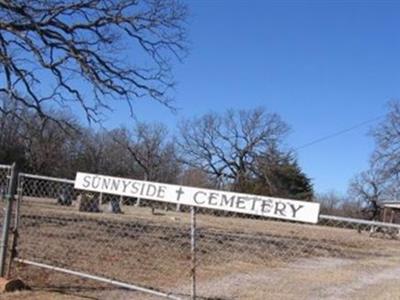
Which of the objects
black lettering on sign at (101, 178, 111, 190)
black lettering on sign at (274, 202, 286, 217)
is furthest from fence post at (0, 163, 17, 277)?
black lettering on sign at (274, 202, 286, 217)

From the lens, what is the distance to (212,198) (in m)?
7.73

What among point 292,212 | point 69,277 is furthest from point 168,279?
point 292,212

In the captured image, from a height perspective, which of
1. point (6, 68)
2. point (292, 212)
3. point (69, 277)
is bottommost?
point (69, 277)

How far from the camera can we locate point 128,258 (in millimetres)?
13109

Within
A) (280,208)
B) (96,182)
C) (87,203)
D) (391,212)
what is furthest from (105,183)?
(391,212)

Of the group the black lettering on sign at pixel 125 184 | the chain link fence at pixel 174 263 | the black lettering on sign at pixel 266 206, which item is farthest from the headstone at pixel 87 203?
the black lettering on sign at pixel 266 206

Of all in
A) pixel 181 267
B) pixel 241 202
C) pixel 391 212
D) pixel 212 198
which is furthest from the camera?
pixel 391 212

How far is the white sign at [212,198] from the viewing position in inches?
284

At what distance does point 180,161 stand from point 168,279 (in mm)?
93095

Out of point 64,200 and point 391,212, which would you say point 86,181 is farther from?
point 391,212

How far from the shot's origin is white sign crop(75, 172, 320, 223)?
721 cm

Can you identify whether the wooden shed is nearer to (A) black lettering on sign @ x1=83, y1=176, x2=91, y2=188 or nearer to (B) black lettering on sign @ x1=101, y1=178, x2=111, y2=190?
(A) black lettering on sign @ x1=83, y1=176, x2=91, y2=188

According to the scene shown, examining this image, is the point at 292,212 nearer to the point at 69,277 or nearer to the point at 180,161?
the point at 69,277

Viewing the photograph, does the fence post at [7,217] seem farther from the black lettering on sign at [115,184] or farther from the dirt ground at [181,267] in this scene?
the black lettering on sign at [115,184]
